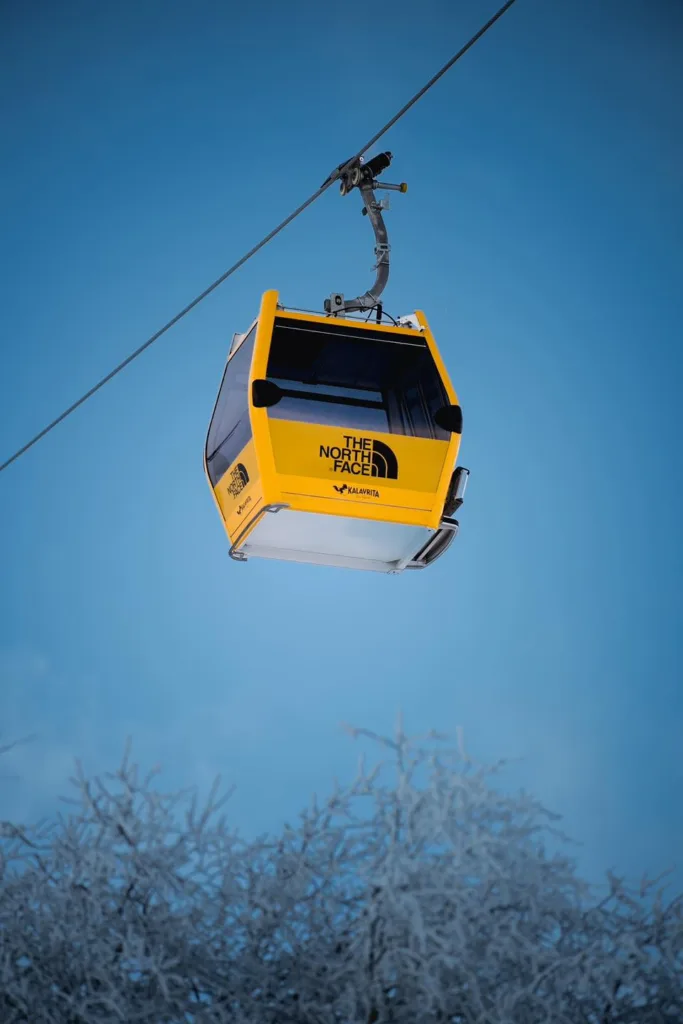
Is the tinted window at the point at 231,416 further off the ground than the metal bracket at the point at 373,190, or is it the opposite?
the metal bracket at the point at 373,190

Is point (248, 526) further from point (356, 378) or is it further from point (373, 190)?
point (373, 190)

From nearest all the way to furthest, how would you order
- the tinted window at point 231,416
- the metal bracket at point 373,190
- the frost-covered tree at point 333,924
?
the frost-covered tree at point 333,924 < the tinted window at point 231,416 < the metal bracket at point 373,190

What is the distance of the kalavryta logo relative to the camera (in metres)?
10.3

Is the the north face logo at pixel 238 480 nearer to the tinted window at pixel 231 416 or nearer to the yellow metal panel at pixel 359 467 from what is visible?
the tinted window at pixel 231 416

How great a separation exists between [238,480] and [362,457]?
91 centimetres

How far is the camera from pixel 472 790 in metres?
8.55

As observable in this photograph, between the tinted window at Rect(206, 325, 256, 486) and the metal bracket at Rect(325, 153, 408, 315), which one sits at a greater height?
the metal bracket at Rect(325, 153, 408, 315)

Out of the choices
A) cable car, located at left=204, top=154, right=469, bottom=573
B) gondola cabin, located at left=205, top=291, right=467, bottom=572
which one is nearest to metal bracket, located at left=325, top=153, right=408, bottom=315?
cable car, located at left=204, top=154, right=469, bottom=573

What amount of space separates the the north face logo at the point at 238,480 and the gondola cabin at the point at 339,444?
0.01 m

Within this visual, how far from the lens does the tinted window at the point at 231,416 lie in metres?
10.7

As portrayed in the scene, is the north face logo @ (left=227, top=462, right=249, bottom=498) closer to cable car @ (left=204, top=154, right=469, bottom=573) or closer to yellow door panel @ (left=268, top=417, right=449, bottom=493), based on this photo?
cable car @ (left=204, top=154, right=469, bottom=573)

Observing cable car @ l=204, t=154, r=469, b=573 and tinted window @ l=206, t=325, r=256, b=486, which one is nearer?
cable car @ l=204, t=154, r=469, b=573

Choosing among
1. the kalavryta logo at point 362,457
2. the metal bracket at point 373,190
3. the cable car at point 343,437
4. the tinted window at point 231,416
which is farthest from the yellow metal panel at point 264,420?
the metal bracket at point 373,190

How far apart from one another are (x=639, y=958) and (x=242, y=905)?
Result: 2.09 meters
